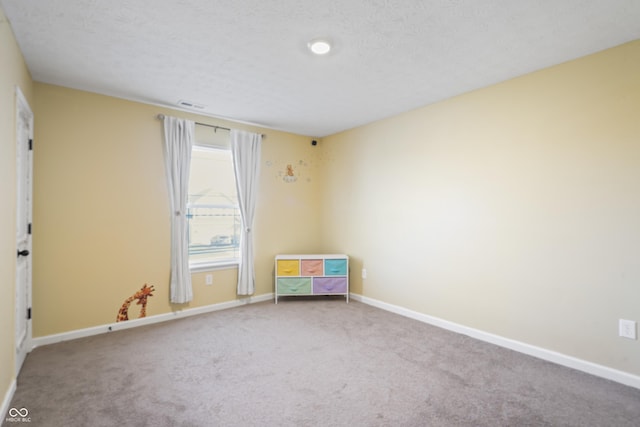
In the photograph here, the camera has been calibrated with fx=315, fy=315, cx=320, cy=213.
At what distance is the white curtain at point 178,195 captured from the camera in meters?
3.64

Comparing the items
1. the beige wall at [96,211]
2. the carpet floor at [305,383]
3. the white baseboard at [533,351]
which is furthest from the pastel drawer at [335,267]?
the beige wall at [96,211]

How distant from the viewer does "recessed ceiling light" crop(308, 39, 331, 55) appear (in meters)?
2.25

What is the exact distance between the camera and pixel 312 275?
438cm

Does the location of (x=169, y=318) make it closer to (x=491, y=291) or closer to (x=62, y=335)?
(x=62, y=335)

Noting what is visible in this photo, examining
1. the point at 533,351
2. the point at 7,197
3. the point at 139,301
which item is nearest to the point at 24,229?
the point at 7,197

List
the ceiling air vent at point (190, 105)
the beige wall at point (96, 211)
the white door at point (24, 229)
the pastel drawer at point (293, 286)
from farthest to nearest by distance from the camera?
the pastel drawer at point (293, 286) → the ceiling air vent at point (190, 105) → the beige wall at point (96, 211) → the white door at point (24, 229)

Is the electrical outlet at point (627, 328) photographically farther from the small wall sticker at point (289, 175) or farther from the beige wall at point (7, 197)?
the beige wall at point (7, 197)

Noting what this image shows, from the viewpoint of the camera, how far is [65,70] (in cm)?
272

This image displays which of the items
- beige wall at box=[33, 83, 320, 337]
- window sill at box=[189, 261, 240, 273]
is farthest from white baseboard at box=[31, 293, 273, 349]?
window sill at box=[189, 261, 240, 273]

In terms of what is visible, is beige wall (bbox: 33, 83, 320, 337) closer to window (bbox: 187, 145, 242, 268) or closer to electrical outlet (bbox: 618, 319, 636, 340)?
window (bbox: 187, 145, 242, 268)

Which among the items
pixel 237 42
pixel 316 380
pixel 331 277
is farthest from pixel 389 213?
pixel 237 42

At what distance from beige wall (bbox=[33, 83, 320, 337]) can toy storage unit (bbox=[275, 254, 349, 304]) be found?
0.89 m

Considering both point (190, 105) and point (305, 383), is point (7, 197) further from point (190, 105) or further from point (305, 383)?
point (305, 383)

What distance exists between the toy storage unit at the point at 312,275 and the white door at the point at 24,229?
2528 mm
